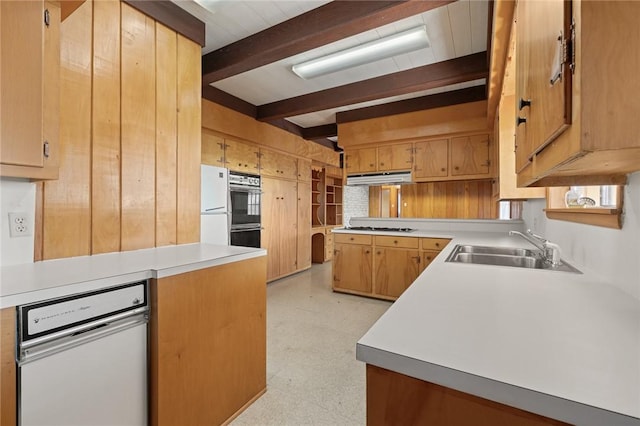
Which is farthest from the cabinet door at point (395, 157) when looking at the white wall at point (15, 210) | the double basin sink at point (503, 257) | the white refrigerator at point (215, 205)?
the white wall at point (15, 210)

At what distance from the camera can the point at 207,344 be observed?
1546 millimetres

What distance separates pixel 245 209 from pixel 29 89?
2845 millimetres

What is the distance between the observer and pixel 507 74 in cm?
216

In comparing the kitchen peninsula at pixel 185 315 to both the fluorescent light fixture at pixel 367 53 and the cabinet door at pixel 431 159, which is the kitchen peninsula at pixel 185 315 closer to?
the fluorescent light fixture at pixel 367 53

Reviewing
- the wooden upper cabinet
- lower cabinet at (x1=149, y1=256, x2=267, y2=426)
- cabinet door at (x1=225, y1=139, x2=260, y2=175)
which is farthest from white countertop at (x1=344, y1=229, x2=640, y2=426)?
the wooden upper cabinet

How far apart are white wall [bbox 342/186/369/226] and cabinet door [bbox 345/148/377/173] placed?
2242 mm

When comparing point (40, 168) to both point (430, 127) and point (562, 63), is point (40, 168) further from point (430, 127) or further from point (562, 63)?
point (430, 127)

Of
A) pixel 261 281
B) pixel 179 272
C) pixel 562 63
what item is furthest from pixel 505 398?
pixel 261 281

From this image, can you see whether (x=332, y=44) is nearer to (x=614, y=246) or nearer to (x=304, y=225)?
(x=614, y=246)

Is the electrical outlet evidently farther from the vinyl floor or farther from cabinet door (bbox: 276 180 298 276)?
cabinet door (bbox: 276 180 298 276)

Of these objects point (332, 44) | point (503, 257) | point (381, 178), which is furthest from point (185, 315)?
point (381, 178)

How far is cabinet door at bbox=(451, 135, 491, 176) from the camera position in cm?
382

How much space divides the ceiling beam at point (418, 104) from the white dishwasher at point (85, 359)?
13.1 ft

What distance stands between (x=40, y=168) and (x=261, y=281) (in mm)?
1252
